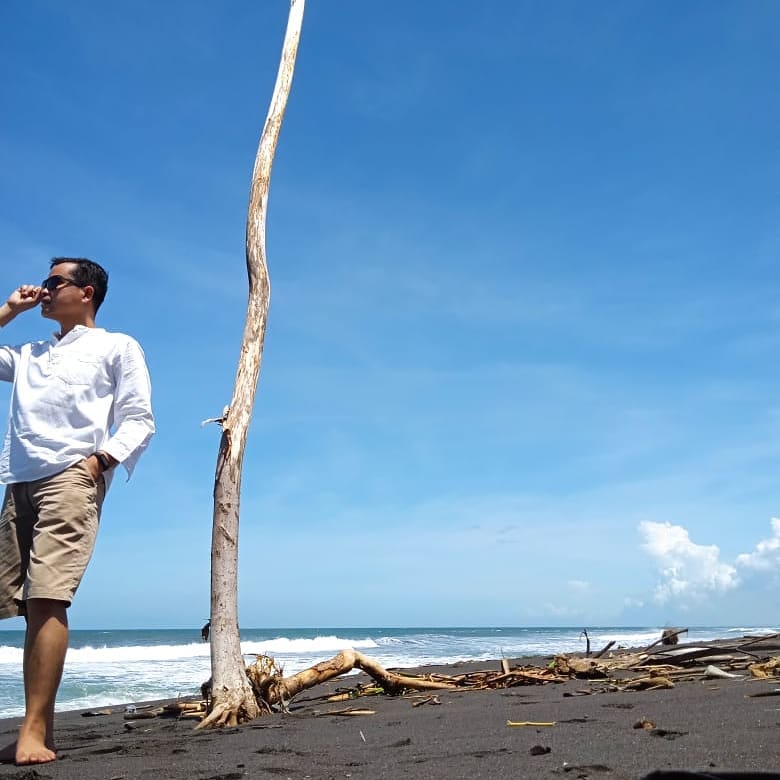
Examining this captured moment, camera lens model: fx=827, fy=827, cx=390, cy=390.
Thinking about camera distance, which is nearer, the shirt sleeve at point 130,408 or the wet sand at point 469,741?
the wet sand at point 469,741

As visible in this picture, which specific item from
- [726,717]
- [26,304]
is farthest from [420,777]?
[26,304]

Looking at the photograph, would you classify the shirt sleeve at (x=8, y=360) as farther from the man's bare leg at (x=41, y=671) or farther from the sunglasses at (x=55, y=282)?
the man's bare leg at (x=41, y=671)

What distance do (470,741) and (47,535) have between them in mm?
1954

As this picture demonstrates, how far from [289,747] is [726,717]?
1910 millimetres

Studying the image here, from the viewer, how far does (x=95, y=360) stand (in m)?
3.79

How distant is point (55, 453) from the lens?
140 inches

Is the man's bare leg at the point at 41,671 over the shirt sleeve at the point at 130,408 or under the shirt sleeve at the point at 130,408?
under

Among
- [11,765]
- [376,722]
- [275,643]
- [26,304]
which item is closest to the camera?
[11,765]

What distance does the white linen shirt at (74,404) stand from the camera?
3.59 meters

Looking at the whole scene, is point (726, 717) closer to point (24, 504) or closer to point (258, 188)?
point (24, 504)

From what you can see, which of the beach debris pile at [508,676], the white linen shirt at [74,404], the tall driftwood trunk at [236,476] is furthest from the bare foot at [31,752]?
the beach debris pile at [508,676]

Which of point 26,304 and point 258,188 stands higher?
point 258,188

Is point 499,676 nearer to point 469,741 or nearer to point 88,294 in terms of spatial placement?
point 469,741

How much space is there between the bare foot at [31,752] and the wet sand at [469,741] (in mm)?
40
